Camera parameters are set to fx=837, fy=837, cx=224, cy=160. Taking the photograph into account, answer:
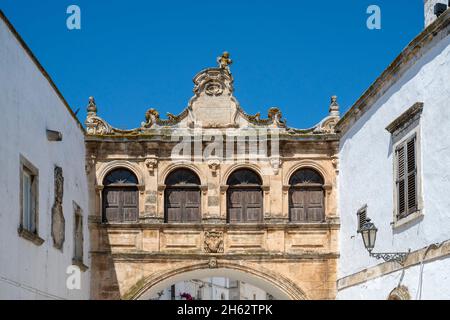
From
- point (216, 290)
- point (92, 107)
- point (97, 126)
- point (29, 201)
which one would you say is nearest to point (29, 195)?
point (29, 201)

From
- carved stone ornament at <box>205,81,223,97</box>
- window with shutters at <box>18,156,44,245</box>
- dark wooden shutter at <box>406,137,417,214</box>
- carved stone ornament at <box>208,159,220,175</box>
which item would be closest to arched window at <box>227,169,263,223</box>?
carved stone ornament at <box>208,159,220,175</box>

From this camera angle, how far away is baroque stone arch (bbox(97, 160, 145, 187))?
19391 millimetres

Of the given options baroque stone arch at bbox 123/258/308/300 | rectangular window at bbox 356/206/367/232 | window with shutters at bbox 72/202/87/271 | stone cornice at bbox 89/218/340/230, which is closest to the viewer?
rectangular window at bbox 356/206/367/232

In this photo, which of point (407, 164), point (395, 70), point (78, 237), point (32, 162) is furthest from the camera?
point (78, 237)

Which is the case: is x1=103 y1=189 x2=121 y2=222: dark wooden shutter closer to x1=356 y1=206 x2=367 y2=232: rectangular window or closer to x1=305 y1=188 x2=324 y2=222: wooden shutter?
x1=305 y1=188 x2=324 y2=222: wooden shutter

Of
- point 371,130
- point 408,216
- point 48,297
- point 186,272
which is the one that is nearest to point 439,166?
point 408,216

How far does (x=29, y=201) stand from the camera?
14.0m

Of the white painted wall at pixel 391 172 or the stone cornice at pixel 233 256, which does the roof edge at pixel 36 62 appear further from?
the white painted wall at pixel 391 172

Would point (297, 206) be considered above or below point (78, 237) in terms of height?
above

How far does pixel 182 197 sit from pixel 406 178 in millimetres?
6819

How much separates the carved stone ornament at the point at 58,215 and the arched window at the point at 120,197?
10.0 ft

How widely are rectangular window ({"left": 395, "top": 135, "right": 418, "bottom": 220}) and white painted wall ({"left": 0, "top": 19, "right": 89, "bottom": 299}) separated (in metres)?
6.22

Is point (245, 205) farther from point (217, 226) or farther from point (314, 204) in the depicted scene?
point (314, 204)
